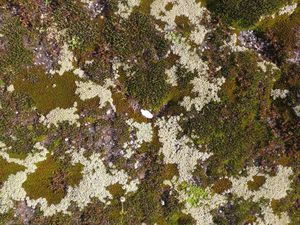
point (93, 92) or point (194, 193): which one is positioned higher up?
point (93, 92)

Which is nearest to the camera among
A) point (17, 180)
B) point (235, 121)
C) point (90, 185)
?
point (17, 180)

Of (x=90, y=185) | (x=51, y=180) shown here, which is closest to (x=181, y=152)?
A: (x=90, y=185)

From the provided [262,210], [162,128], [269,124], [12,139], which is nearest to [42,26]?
[12,139]

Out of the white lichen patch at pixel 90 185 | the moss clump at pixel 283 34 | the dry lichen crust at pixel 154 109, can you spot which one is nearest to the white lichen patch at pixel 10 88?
the dry lichen crust at pixel 154 109

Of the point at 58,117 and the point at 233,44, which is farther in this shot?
the point at 233,44

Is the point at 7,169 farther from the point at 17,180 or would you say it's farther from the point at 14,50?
the point at 14,50

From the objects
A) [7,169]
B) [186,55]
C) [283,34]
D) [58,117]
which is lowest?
[7,169]

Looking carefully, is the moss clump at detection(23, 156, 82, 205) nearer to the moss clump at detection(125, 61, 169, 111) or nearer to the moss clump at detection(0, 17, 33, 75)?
the moss clump at detection(125, 61, 169, 111)

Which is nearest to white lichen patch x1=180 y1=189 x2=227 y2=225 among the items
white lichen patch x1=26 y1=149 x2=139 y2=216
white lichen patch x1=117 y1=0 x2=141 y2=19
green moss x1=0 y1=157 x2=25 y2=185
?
white lichen patch x1=26 y1=149 x2=139 y2=216
